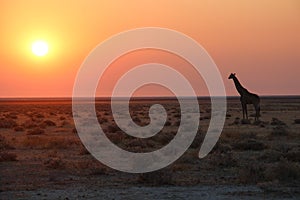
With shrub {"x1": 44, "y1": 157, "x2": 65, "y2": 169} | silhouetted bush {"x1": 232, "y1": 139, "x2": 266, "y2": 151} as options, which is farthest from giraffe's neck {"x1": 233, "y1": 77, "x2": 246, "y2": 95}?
shrub {"x1": 44, "y1": 157, "x2": 65, "y2": 169}

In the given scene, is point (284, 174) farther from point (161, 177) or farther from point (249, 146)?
point (249, 146)

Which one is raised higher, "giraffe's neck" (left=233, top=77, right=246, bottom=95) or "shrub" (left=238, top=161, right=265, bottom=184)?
"giraffe's neck" (left=233, top=77, right=246, bottom=95)

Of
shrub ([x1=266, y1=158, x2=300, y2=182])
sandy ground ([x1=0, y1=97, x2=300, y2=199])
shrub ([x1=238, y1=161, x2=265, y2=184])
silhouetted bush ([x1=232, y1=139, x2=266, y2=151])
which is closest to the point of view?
sandy ground ([x1=0, y1=97, x2=300, y2=199])

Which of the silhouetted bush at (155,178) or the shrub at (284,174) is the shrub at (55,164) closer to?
the silhouetted bush at (155,178)

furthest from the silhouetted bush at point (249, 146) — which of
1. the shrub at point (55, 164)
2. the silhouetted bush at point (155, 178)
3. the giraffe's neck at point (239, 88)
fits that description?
the giraffe's neck at point (239, 88)

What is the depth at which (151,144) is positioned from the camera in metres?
29.1

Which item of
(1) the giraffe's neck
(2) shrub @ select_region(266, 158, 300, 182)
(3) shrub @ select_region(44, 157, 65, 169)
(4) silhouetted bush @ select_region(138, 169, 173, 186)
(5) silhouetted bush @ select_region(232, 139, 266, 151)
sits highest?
(1) the giraffe's neck

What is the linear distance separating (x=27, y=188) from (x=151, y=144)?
13273 millimetres

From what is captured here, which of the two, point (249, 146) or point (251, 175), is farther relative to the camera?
point (249, 146)

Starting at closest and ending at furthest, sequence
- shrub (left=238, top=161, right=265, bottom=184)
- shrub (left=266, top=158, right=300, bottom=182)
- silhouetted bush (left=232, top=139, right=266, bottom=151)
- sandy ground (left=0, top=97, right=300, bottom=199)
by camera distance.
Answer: sandy ground (left=0, top=97, right=300, bottom=199), shrub (left=238, top=161, right=265, bottom=184), shrub (left=266, top=158, right=300, bottom=182), silhouetted bush (left=232, top=139, right=266, bottom=151)

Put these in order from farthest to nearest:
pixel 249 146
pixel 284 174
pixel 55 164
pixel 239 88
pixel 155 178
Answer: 1. pixel 239 88
2. pixel 249 146
3. pixel 55 164
4. pixel 284 174
5. pixel 155 178

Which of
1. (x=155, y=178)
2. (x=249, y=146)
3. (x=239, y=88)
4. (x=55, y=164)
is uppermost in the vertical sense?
(x=239, y=88)

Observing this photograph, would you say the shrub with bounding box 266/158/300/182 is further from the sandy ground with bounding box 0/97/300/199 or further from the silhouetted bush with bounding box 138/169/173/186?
the silhouetted bush with bounding box 138/169/173/186

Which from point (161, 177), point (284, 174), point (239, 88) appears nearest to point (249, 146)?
point (284, 174)
